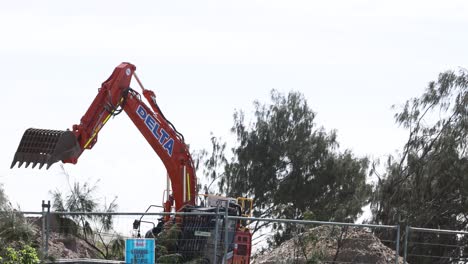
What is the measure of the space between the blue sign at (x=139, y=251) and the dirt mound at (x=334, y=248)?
17.2 ft

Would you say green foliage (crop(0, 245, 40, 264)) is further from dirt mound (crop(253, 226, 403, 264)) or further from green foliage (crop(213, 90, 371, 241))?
green foliage (crop(213, 90, 371, 241))

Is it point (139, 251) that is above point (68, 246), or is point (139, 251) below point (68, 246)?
above

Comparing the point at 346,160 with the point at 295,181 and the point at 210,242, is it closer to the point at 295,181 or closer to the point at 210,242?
the point at 295,181

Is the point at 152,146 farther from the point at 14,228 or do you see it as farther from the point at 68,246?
the point at 14,228

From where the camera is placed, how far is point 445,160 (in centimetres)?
4169

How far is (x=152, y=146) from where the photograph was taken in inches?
923

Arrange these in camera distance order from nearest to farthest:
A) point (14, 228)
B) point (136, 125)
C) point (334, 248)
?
point (14, 228), point (334, 248), point (136, 125)

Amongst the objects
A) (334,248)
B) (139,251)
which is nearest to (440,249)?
(334,248)

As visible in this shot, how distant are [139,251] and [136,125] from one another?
7360 mm

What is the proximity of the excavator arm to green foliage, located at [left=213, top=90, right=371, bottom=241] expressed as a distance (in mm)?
25154

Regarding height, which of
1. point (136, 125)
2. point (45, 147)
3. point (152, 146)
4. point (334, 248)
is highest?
point (136, 125)

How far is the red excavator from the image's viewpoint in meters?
19.9

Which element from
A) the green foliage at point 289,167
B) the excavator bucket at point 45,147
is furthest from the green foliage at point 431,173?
the excavator bucket at point 45,147

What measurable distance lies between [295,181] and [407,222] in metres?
11.3
